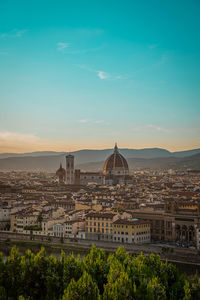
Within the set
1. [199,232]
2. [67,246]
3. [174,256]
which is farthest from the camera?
[67,246]

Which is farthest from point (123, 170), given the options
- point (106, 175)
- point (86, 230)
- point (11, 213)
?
point (86, 230)

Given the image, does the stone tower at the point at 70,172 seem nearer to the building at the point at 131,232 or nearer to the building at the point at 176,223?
the building at the point at 176,223

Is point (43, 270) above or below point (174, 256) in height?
above

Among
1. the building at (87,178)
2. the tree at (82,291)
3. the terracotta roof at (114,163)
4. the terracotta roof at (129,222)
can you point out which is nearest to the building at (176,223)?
the terracotta roof at (129,222)

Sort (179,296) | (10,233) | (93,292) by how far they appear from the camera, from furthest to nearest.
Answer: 1. (10,233)
2. (179,296)
3. (93,292)

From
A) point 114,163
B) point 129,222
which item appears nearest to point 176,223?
point 129,222

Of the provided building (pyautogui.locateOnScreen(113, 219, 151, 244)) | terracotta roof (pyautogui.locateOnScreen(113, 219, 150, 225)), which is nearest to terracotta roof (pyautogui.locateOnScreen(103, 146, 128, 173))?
terracotta roof (pyautogui.locateOnScreen(113, 219, 150, 225))

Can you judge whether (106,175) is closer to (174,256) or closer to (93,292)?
(174,256)

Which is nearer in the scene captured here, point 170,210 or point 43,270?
point 43,270
